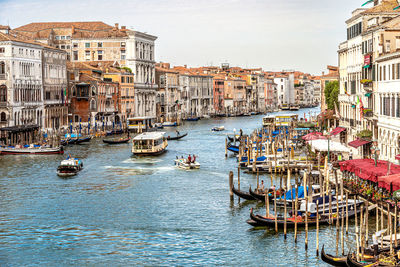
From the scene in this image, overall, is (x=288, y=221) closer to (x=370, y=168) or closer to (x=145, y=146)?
(x=370, y=168)

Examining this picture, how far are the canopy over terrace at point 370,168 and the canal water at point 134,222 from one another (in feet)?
5.99

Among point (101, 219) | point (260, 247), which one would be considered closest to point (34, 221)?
point (101, 219)

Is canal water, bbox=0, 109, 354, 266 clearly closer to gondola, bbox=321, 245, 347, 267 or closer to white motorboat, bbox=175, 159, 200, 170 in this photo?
white motorboat, bbox=175, 159, 200, 170

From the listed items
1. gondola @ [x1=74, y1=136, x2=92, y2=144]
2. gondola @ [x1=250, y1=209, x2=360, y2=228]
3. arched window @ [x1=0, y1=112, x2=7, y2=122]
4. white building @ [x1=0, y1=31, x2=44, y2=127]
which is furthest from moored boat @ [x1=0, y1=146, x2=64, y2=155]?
gondola @ [x1=250, y1=209, x2=360, y2=228]

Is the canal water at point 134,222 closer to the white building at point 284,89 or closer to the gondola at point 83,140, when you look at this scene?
the gondola at point 83,140

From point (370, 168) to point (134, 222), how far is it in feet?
21.1

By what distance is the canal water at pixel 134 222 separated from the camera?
16.5m

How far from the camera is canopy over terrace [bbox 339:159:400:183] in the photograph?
60.4 ft

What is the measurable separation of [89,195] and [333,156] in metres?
9.76

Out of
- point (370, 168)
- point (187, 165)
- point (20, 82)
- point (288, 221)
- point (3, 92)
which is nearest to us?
point (288, 221)

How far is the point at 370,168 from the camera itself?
63.3 feet

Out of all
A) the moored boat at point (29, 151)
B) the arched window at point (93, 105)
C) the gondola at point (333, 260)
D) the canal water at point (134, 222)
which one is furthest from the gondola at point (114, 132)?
the gondola at point (333, 260)

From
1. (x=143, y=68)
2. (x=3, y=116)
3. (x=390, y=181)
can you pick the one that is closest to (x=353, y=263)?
(x=390, y=181)

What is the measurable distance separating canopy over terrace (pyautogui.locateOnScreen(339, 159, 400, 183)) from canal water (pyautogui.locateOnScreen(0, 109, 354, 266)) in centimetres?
183
